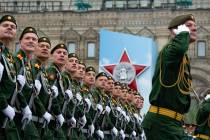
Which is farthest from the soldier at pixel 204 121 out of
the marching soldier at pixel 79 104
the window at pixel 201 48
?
the window at pixel 201 48

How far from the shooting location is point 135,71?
72.0 ft

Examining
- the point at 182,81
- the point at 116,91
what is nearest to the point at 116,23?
the point at 116,91

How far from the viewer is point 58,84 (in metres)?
9.08

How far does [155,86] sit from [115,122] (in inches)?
196

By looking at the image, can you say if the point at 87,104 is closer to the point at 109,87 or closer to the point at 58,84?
the point at 58,84

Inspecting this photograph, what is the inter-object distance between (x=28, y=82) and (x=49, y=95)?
26.0 inches

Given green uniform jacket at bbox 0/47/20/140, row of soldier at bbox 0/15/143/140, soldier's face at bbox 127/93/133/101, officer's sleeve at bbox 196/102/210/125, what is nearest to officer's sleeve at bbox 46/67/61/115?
row of soldier at bbox 0/15/143/140

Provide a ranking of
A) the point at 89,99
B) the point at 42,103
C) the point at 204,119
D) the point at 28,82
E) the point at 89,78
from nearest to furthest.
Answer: the point at 28,82, the point at 42,103, the point at 204,119, the point at 89,99, the point at 89,78

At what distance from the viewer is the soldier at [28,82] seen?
7.47 meters

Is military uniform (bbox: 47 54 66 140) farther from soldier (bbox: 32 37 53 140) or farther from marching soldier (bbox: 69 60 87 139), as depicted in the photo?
marching soldier (bbox: 69 60 87 139)

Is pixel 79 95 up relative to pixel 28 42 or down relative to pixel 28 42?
down

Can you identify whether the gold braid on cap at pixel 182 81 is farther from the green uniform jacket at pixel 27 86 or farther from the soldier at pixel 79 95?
the soldier at pixel 79 95

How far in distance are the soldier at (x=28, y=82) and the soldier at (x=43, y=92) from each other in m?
0.14

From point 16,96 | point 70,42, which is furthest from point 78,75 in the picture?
point 70,42
